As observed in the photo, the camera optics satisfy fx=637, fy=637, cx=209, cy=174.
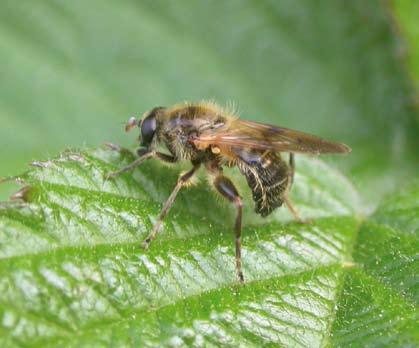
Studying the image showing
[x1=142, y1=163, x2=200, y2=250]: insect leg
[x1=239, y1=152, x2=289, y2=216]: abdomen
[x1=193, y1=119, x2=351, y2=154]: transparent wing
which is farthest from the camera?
[x1=239, y1=152, x2=289, y2=216]: abdomen

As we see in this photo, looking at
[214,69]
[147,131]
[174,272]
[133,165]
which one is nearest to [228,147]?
[147,131]

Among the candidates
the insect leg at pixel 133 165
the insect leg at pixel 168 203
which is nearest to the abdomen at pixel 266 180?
the insect leg at pixel 168 203

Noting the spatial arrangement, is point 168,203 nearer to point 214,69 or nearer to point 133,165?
point 133,165

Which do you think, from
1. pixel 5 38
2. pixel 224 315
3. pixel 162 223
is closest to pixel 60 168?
pixel 162 223

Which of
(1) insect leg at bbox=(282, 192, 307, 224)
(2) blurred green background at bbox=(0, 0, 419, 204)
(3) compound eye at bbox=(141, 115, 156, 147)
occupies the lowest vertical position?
Result: (1) insect leg at bbox=(282, 192, 307, 224)

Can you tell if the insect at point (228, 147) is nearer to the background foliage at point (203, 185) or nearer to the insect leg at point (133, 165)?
the insect leg at point (133, 165)

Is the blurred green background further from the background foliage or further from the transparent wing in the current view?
the transparent wing

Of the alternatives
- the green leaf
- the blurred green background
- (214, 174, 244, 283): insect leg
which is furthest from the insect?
the blurred green background
